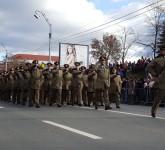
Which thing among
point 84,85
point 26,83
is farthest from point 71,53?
point 26,83

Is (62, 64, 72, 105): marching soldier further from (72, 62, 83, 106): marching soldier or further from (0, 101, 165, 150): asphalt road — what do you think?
(0, 101, 165, 150): asphalt road

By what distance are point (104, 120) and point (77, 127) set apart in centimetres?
170

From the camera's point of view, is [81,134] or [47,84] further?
[47,84]

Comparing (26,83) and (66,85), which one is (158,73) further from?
(26,83)

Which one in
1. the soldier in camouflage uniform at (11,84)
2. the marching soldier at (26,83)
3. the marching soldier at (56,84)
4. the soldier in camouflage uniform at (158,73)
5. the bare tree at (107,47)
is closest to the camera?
the soldier in camouflage uniform at (158,73)

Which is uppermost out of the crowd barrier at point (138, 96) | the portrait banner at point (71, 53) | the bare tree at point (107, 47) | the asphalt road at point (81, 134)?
the bare tree at point (107, 47)

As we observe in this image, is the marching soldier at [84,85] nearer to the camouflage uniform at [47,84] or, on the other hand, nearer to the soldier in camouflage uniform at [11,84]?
the camouflage uniform at [47,84]

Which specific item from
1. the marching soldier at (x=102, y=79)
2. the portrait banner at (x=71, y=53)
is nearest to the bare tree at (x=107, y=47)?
the portrait banner at (x=71, y=53)

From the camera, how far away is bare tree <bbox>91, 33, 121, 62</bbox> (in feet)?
271

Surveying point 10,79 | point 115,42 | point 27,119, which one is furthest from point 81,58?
point 115,42

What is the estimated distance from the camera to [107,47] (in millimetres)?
86562

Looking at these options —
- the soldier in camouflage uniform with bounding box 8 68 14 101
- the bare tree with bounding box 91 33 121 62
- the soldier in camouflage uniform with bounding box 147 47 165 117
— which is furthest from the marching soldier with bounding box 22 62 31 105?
the bare tree with bounding box 91 33 121 62

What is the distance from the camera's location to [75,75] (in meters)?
21.2

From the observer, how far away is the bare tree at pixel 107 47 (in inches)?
3248
